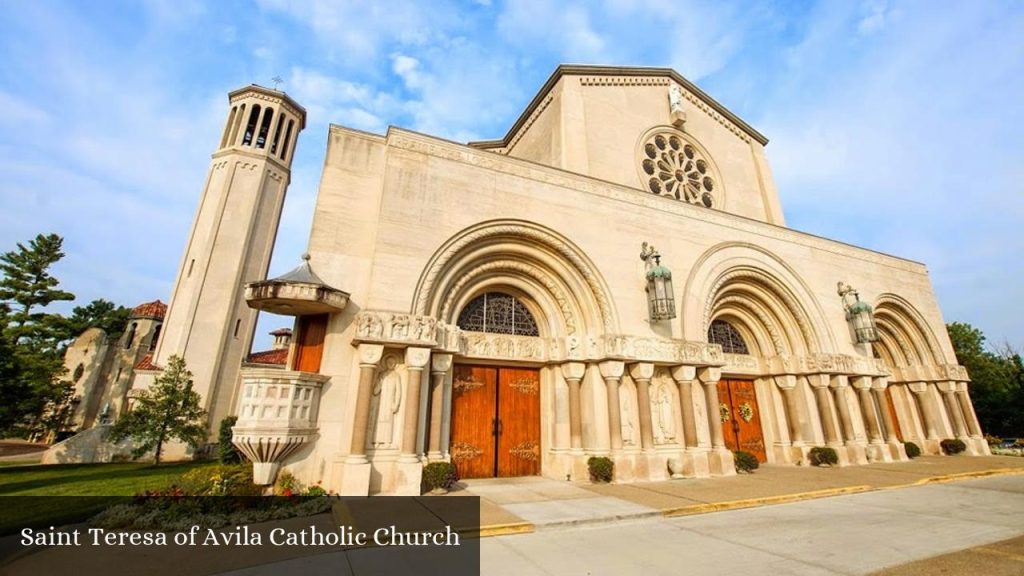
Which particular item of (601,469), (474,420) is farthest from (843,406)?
(474,420)

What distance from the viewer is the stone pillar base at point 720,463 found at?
11000 mm

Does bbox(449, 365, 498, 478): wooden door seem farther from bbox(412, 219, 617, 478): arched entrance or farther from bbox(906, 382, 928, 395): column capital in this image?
bbox(906, 382, 928, 395): column capital

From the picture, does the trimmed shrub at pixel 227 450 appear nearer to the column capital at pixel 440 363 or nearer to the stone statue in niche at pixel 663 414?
the column capital at pixel 440 363

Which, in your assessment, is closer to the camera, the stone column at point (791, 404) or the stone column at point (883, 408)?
the stone column at point (791, 404)

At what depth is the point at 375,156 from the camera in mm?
10414

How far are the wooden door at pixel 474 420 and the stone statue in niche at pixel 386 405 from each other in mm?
1906

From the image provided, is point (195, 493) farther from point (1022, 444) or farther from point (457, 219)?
point (1022, 444)

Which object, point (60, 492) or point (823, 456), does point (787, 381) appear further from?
point (60, 492)

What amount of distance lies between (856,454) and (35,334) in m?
38.2

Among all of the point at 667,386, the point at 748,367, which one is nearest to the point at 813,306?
the point at 748,367

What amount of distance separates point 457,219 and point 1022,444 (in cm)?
2788

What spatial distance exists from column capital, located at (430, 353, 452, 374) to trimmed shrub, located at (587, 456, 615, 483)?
4164 mm

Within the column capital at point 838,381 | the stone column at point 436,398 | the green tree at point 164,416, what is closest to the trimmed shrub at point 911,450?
the column capital at point 838,381

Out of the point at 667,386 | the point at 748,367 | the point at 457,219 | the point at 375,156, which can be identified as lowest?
the point at 667,386
